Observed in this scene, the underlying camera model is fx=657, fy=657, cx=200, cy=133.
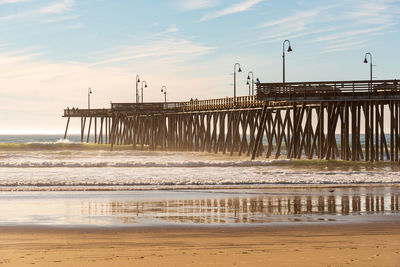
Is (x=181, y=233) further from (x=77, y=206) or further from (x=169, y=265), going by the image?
(x=77, y=206)

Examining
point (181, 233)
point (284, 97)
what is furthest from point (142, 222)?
point (284, 97)

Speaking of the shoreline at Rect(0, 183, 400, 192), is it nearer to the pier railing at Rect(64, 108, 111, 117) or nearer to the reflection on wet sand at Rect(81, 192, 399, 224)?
the reflection on wet sand at Rect(81, 192, 399, 224)

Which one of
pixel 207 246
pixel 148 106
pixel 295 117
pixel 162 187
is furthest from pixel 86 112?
pixel 207 246

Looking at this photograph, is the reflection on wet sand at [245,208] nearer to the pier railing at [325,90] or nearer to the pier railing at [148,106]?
the pier railing at [325,90]

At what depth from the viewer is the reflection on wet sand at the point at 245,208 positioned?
37.7ft

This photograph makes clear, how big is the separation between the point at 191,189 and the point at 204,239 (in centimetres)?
840

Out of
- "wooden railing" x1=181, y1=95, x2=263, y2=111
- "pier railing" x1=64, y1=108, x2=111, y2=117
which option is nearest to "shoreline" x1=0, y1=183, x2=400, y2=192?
"wooden railing" x1=181, y1=95, x2=263, y2=111

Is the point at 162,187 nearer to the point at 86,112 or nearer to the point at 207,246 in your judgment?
the point at 207,246

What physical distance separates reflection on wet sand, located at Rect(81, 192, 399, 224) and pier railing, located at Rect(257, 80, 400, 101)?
677 inches

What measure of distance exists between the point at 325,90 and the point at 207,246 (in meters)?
24.9

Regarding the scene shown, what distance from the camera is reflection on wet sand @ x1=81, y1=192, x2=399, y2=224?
37.7ft

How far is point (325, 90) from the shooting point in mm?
32719

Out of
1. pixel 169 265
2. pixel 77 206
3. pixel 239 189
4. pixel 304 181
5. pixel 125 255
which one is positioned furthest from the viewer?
pixel 304 181

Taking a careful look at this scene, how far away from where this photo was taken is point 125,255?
8211 mm
